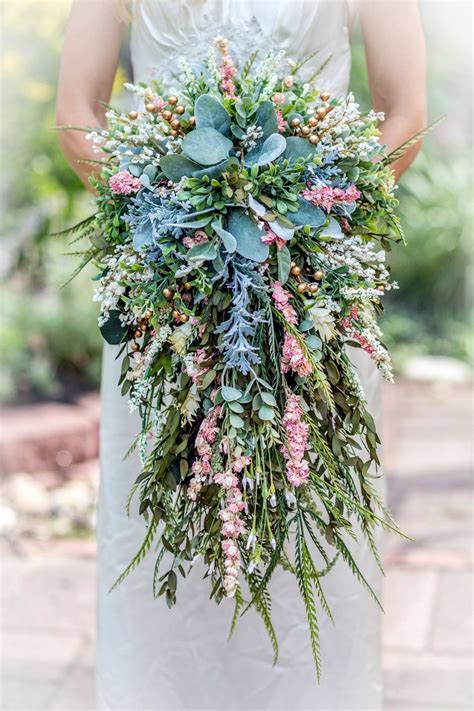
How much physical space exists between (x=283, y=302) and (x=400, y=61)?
0.69m

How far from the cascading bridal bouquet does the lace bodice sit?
347 mm

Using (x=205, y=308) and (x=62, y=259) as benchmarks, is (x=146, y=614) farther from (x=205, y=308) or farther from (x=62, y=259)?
(x=62, y=259)

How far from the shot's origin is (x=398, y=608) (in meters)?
3.10

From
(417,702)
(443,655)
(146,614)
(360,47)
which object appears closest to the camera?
(146,614)

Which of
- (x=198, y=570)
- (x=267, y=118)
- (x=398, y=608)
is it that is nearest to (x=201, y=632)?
(x=198, y=570)

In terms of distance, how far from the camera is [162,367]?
1.41 m

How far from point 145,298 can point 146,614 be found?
0.84 m

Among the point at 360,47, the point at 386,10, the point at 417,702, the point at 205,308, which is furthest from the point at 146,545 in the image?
the point at 360,47

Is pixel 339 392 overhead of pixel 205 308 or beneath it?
beneath

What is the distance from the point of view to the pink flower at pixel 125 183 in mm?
1407

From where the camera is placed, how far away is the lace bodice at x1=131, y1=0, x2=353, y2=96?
5.75 ft

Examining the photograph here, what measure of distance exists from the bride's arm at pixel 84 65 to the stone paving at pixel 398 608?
5.20 ft

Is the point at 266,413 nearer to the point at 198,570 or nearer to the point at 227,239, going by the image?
the point at 227,239

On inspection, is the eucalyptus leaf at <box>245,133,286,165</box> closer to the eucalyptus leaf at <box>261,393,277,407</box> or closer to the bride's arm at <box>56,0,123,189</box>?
the eucalyptus leaf at <box>261,393,277,407</box>
